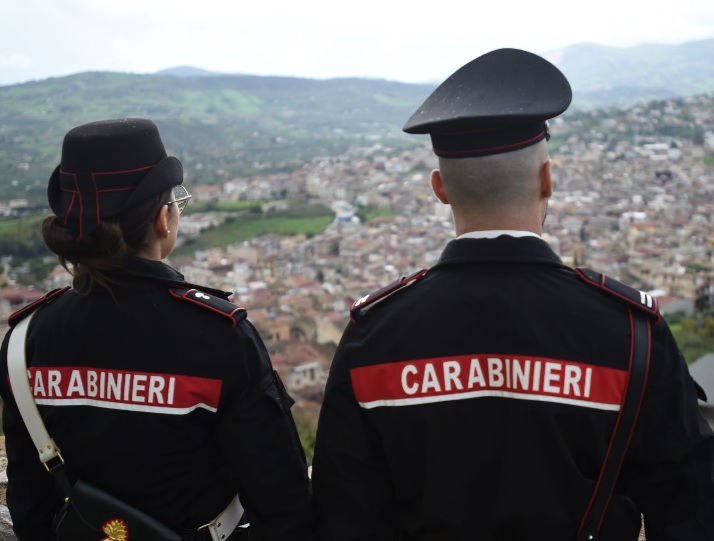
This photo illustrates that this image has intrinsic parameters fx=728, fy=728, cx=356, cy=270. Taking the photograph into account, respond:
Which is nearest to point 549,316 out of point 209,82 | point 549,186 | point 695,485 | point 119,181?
point 549,186

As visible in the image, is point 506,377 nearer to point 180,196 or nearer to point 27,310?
point 180,196

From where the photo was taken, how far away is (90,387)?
1.40 metres

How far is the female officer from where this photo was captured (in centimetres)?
138

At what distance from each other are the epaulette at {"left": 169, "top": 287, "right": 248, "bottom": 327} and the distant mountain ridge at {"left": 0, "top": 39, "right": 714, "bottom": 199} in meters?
20.0

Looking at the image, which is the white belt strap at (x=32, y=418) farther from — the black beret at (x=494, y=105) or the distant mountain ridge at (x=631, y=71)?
the distant mountain ridge at (x=631, y=71)

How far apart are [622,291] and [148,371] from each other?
0.86 m

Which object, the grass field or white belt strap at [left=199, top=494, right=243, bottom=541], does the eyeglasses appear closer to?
white belt strap at [left=199, top=494, right=243, bottom=541]

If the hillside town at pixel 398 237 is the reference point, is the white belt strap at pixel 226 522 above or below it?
above

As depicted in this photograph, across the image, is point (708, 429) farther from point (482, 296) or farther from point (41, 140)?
point (41, 140)

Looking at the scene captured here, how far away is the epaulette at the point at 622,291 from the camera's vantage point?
115 cm

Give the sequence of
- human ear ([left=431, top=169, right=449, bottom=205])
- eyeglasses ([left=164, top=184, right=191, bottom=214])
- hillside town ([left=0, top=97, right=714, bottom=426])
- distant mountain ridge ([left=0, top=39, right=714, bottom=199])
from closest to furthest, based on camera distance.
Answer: human ear ([left=431, top=169, right=449, bottom=205]) < eyeglasses ([left=164, top=184, right=191, bottom=214]) < hillside town ([left=0, top=97, right=714, bottom=426]) < distant mountain ridge ([left=0, top=39, right=714, bottom=199])

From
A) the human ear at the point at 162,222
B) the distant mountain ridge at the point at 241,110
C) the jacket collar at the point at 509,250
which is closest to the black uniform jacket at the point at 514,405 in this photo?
the jacket collar at the point at 509,250

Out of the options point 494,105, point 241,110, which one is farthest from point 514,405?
point 241,110

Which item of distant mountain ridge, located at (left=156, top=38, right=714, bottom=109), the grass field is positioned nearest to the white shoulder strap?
the grass field
